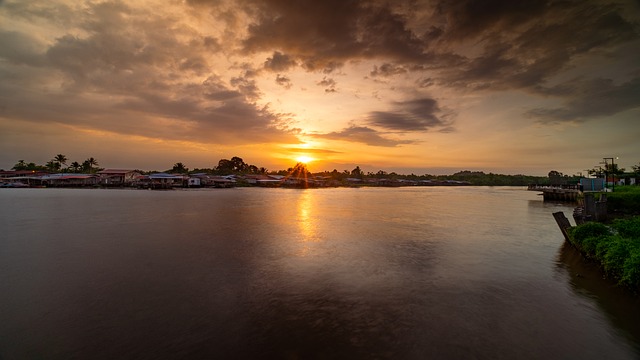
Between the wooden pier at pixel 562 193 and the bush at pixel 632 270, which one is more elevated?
the wooden pier at pixel 562 193

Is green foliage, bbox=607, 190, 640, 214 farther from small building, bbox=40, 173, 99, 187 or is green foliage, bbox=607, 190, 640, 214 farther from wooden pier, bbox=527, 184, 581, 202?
small building, bbox=40, 173, 99, 187

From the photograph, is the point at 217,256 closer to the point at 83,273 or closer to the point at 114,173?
the point at 83,273

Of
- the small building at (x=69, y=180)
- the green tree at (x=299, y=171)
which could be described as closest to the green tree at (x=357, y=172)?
the green tree at (x=299, y=171)

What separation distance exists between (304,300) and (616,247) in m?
11.8

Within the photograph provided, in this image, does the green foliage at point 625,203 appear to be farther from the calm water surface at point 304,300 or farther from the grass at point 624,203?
the calm water surface at point 304,300

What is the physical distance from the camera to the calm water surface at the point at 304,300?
7332mm

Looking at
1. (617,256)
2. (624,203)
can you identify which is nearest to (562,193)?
(624,203)

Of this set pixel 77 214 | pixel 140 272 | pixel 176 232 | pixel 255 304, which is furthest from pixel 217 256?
pixel 77 214

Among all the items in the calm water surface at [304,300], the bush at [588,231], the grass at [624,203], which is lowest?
the calm water surface at [304,300]

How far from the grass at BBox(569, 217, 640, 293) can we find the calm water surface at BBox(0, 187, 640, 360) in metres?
0.75

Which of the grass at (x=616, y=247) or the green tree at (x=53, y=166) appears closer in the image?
the grass at (x=616, y=247)

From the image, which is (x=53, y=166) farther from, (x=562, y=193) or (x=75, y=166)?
(x=562, y=193)

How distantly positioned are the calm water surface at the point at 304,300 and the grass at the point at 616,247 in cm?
75

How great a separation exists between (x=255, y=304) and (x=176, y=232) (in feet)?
50.5
